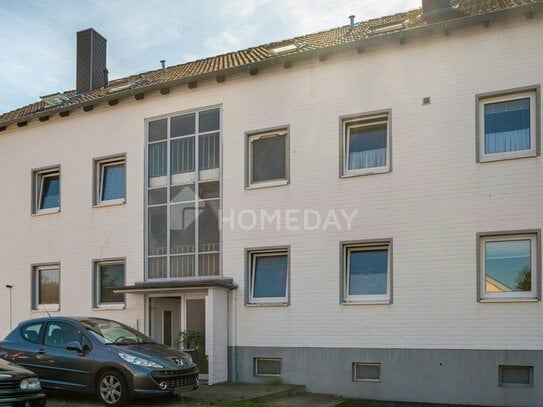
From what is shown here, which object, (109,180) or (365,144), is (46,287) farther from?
(365,144)

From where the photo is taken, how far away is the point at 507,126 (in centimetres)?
1262

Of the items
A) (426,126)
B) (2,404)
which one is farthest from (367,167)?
(2,404)

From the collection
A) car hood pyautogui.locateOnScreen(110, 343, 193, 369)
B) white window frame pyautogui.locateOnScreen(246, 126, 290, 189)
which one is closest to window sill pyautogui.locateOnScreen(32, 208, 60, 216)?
white window frame pyautogui.locateOnScreen(246, 126, 290, 189)

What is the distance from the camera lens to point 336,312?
1359 cm

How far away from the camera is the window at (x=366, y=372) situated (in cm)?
1310

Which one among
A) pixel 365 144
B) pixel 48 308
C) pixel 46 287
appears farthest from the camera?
pixel 46 287

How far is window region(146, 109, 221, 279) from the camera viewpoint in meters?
15.4

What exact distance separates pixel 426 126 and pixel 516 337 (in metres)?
4.52

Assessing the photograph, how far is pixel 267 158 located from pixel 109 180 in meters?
5.01

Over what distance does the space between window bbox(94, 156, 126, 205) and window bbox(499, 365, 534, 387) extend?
405 inches

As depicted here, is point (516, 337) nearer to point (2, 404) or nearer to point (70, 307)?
point (2, 404)

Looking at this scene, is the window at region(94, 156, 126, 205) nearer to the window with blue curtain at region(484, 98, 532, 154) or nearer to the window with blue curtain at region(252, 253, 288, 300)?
the window with blue curtain at region(252, 253, 288, 300)

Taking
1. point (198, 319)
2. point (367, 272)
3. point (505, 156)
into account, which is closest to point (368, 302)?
point (367, 272)

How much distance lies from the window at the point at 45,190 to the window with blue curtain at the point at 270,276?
22.6ft
